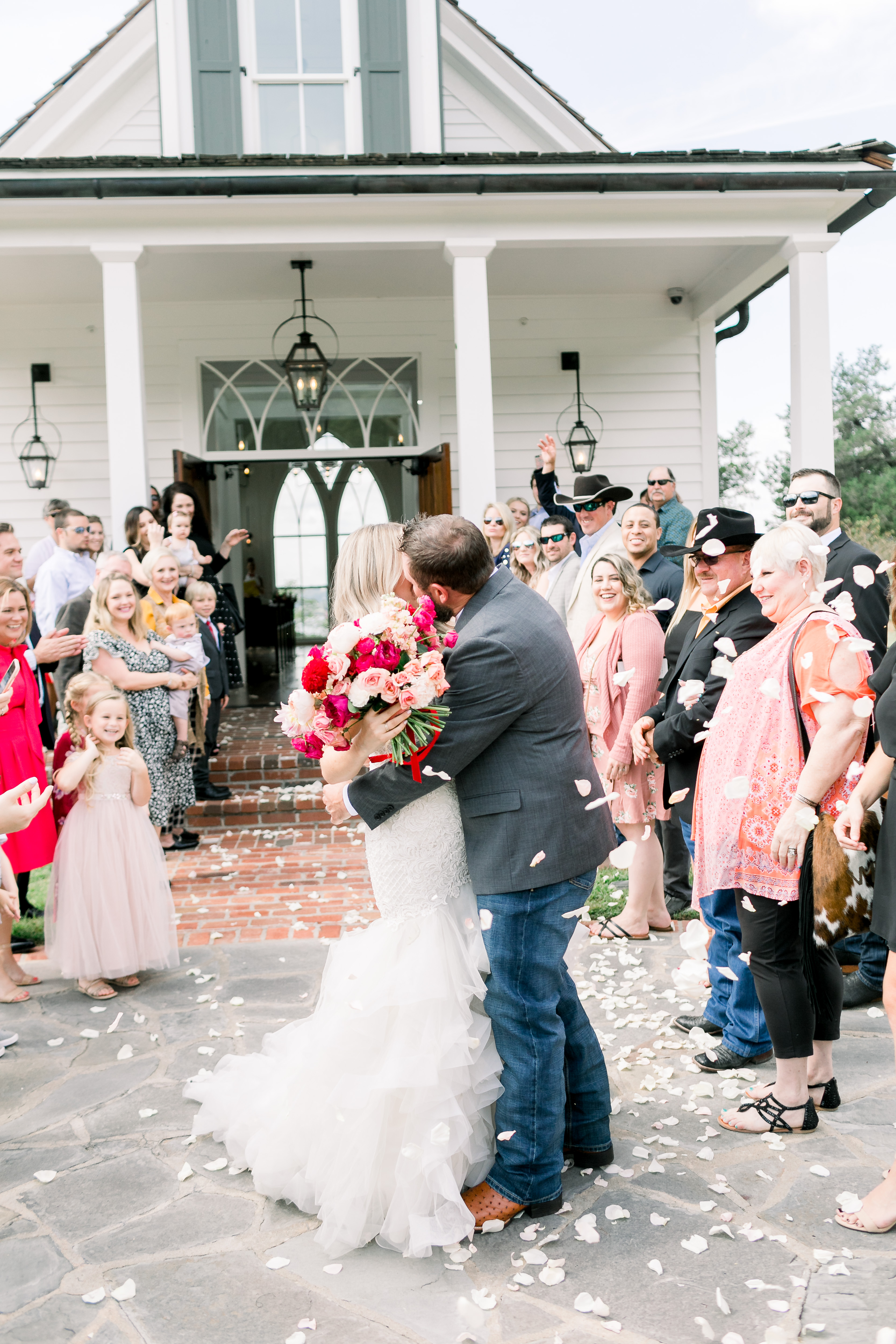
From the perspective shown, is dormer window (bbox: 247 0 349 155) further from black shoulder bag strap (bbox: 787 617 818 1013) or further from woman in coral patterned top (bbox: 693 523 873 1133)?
black shoulder bag strap (bbox: 787 617 818 1013)

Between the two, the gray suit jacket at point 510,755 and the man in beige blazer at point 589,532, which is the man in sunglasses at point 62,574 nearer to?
the man in beige blazer at point 589,532

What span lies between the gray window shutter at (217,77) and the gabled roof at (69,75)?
1.32 metres

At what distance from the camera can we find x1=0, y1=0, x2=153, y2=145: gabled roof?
1074 cm

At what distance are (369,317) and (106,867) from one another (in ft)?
25.5

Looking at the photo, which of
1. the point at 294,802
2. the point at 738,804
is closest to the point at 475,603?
the point at 738,804

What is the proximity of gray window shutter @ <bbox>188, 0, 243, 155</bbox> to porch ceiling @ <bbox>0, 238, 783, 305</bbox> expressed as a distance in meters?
1.32

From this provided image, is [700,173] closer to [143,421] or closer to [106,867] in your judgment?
[143,421]

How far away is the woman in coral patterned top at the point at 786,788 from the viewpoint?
320 centimetres

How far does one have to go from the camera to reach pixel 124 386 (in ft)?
28.4

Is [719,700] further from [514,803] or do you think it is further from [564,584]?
[564,584]

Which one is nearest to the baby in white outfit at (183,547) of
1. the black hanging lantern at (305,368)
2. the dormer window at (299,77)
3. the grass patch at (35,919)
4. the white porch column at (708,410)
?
the black hanging lantern at (305,368)

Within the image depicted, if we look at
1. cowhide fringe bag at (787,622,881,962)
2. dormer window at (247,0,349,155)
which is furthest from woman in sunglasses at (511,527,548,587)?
dormer window at (247,0,349,155)

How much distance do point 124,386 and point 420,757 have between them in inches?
272

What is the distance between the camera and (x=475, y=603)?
3047 millimetres
